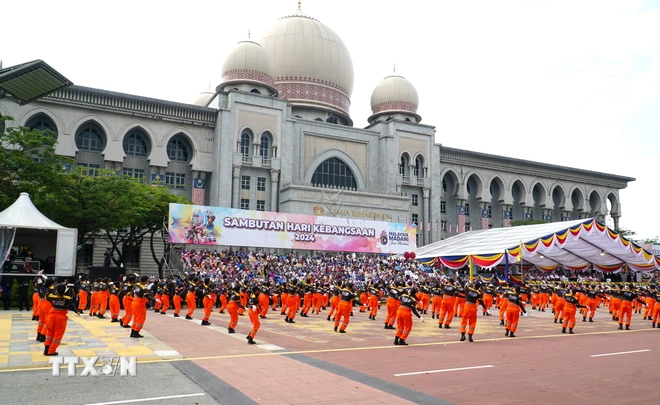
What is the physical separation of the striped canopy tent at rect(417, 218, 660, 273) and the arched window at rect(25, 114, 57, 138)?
105 feet

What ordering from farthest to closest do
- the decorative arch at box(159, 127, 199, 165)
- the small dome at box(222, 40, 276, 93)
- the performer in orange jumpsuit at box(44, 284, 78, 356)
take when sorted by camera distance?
1. the small dome at box(222, 40, 276, 93)
2. the decorative arch at box(159, 127, 199, 165)
3. the performer in orange jumpsuit at box(44, 284, 78, 356)

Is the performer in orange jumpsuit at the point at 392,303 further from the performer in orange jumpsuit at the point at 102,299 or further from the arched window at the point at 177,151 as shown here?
the arched window at the point at 177,151

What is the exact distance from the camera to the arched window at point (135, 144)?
153ft

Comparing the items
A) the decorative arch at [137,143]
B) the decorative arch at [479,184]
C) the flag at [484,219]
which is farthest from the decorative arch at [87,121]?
the flag at [484,219]

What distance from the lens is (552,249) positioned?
34250 millimetres

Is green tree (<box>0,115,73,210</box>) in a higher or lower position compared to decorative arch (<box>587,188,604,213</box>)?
lower

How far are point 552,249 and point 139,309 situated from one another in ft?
92.2

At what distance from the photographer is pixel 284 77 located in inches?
2194

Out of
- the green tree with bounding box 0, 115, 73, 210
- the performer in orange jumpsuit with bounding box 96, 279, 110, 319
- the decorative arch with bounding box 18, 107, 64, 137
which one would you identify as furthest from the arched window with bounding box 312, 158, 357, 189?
the performer in orange jumpsuit with bounding box 96, 279, 110, 319

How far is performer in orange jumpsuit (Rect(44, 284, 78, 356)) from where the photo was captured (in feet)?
36.8

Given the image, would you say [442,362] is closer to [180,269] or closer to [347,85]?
[180,269]

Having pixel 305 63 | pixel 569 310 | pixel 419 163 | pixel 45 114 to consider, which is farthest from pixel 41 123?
pixel 569 310

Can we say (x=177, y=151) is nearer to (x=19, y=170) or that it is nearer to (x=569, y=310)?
(x=19, y=170)

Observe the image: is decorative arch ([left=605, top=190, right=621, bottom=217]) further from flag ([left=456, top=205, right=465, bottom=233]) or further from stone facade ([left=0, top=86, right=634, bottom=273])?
stone facade ([left=0, top=86, right=634, bottom=273])
